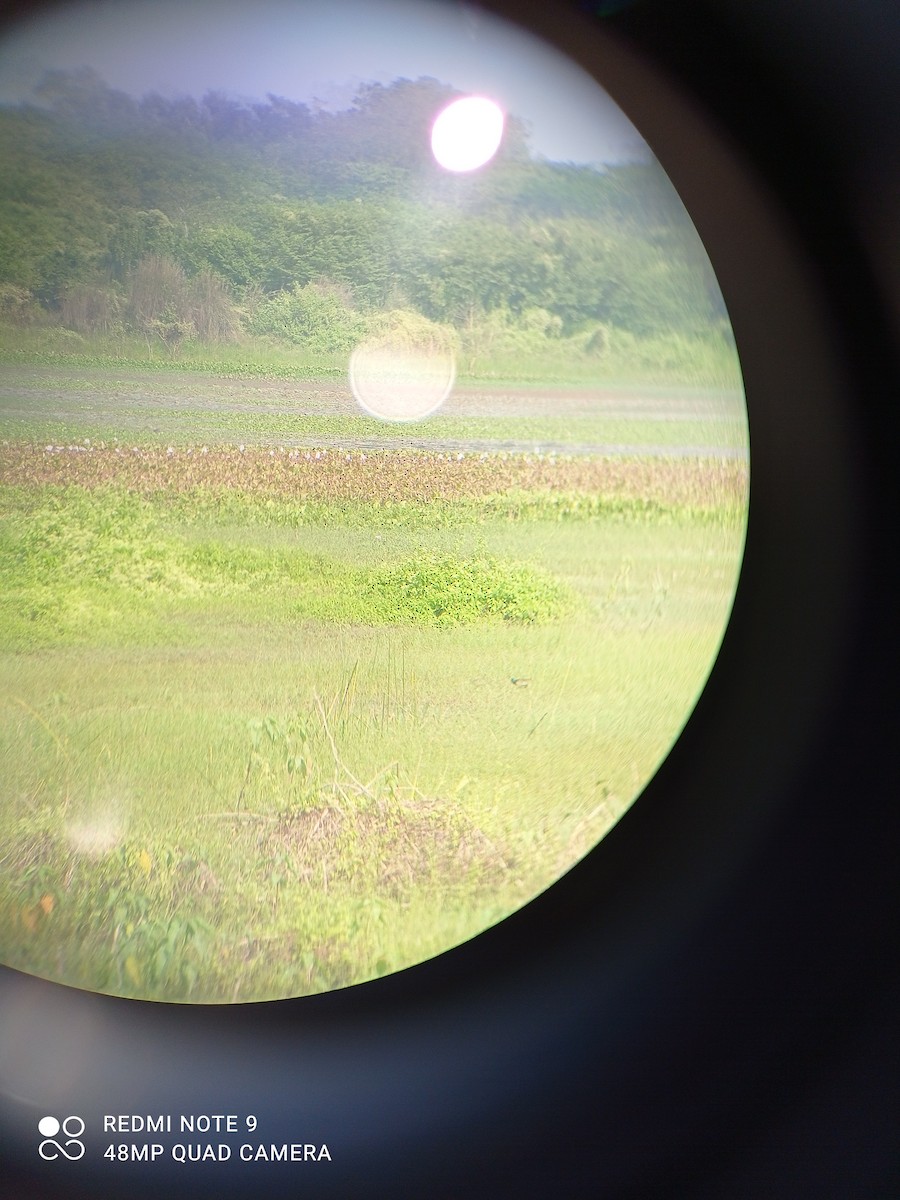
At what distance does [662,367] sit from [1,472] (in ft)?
10.6

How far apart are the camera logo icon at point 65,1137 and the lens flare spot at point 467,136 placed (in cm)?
463

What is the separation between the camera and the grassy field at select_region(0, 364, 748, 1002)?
2.48m

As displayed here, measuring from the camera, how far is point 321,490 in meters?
4.30

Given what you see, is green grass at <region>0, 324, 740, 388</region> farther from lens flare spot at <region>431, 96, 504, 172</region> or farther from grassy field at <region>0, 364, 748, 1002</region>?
lens flare spot at <region>431, 96, 504, 172</region>

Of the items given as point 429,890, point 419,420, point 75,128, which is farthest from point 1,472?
point 429,890

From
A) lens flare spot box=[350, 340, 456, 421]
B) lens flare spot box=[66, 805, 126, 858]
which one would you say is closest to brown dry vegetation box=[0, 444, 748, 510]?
lens flare spot box=[350, 340, 456, 421]

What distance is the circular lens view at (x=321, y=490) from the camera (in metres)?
2.67

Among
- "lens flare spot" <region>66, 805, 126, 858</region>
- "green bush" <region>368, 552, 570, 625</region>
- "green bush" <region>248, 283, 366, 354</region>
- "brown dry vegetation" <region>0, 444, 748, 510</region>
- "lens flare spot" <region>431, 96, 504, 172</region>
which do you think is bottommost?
"lens flare spot" <region>66, 805, 126, 858</region>

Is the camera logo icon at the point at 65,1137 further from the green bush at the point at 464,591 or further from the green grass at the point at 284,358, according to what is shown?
the green grass at the point at 284,358

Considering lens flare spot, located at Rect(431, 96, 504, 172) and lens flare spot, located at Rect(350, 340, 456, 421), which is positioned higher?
lens flare spot, located at Rect(431, 96, 504, 172)

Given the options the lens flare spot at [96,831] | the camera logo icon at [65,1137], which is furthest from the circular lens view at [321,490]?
the camera logo icon at [65,1137]

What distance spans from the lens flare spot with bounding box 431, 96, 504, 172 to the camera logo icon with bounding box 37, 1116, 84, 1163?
463 cm

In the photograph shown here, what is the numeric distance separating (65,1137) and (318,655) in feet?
8.82

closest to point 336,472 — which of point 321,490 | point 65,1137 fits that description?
point 321,490
